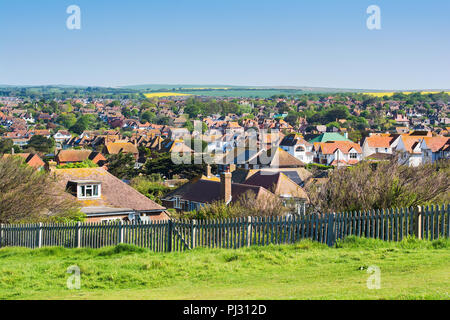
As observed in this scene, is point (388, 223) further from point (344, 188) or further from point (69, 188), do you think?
point (69, 188)

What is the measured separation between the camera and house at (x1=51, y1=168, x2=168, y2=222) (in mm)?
32453

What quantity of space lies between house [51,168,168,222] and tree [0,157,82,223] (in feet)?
12.9

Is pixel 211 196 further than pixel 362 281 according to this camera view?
Yes

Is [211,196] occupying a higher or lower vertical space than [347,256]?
lower

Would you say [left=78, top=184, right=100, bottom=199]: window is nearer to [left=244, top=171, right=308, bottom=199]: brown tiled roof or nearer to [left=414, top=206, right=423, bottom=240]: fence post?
[left=244, top=171, right=308, bottom=199]: brown tiled roof

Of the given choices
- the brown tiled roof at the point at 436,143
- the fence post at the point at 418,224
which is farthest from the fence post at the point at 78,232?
the brown tiled roof at the point at 436,143

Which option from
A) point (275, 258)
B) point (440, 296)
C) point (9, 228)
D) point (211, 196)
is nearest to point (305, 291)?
point (440, 296)

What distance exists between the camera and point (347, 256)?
1304 cm

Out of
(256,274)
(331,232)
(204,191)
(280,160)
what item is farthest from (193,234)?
(280,160)

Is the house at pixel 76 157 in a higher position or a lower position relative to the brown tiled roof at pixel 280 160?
lower

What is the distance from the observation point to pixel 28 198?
25641mm

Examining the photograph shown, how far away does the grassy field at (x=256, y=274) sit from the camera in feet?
32.5

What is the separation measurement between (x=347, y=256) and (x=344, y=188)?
269 inches

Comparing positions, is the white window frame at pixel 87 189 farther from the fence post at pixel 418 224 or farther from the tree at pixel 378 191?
the fence post at pixel 418 224
